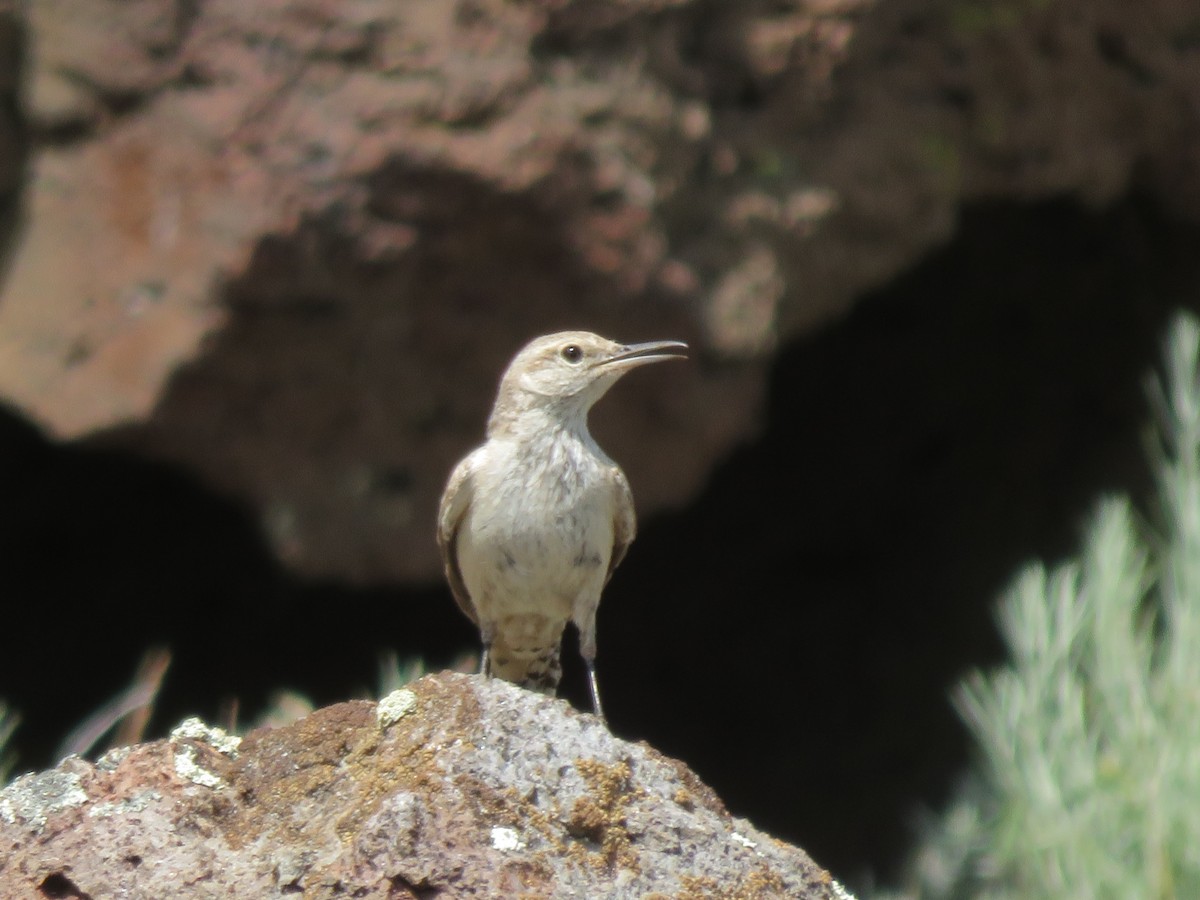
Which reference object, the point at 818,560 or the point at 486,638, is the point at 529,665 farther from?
the point at 818,560

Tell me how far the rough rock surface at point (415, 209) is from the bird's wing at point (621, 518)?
5.26 ft

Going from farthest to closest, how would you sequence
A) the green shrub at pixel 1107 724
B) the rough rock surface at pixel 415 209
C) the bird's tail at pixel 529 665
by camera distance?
the rough rock surface at pixel 415 209, the bird's tail at pixel 529 665, the green shrub at pixel 1107 724

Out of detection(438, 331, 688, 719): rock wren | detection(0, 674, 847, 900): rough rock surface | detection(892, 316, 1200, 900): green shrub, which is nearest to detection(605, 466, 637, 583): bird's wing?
detection(438, 331, 688, 719): rock wren

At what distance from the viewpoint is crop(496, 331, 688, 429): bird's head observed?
5.14 meters

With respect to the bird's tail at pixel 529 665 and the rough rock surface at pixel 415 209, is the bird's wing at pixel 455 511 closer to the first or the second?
the bird's tail at pixel 529 665

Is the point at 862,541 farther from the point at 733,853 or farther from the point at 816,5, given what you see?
the point at 733,853

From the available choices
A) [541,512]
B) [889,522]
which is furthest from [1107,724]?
[889,522]

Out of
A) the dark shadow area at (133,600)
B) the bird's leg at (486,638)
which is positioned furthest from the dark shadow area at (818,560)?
the bird's leg at (486,638)

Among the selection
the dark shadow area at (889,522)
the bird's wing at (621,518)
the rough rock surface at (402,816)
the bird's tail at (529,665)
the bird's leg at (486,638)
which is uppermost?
the rough rock surface at (402,816)

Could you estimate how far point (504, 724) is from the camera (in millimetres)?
2955

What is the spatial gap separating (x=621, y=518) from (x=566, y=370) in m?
0.54

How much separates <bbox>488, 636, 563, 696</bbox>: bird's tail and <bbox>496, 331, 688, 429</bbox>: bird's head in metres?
0.85

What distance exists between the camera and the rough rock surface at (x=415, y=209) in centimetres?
633

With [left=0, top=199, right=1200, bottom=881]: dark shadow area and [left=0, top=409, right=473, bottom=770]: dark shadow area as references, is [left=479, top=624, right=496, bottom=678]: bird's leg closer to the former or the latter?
[left=0, top=409, right=473, bottom=770]: dark shadow area
